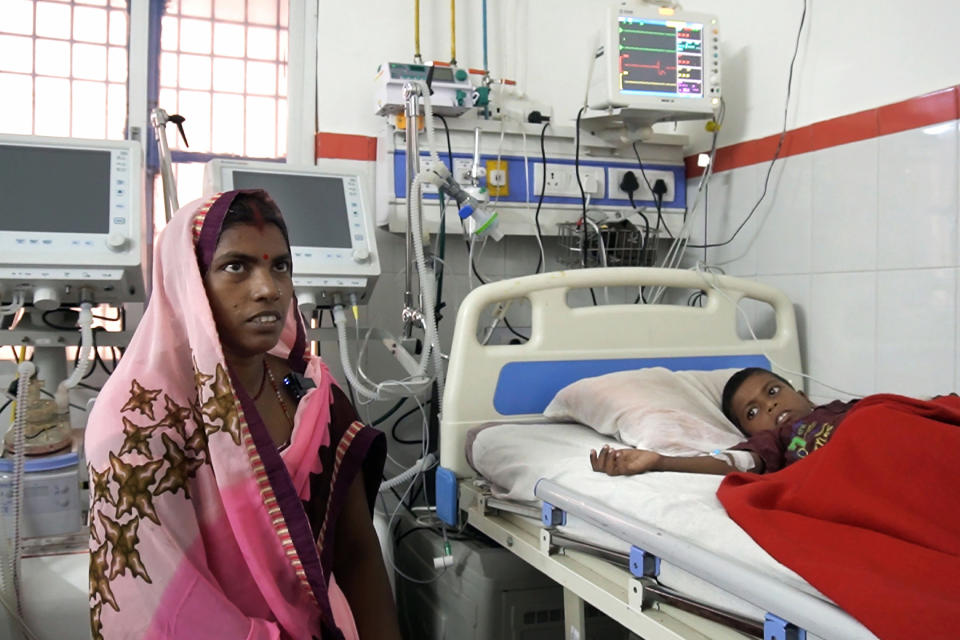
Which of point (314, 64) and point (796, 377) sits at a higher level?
point (314, 64)

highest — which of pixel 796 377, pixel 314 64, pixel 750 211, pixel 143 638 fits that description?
pixel 314 64

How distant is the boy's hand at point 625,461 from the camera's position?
1.38 m

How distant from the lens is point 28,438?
5.56 feet

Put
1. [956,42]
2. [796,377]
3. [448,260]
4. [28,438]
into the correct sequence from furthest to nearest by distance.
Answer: [448,260] → [796,377] → [956,42] → [28,438]

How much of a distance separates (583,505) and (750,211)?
1556 mm

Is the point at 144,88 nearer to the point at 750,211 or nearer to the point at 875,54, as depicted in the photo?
the point at 750,211

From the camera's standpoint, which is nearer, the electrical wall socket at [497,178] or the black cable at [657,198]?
the electrical wall socket at [497,178]

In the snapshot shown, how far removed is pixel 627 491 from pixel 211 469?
65 cm

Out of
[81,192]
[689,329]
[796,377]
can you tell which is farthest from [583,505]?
[81,192]

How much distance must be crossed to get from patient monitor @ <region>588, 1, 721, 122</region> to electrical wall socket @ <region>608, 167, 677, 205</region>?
0.30m

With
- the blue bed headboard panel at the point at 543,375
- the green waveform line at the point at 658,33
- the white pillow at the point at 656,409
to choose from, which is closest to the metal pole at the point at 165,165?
the blue bed headboard panel at the point at 543,375

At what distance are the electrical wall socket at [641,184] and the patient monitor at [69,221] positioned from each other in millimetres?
1530

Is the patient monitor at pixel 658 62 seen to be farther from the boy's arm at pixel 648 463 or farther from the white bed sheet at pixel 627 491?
the boy's arm at pixel 648 463

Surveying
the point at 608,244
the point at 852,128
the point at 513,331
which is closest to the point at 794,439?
the point at 852,128
